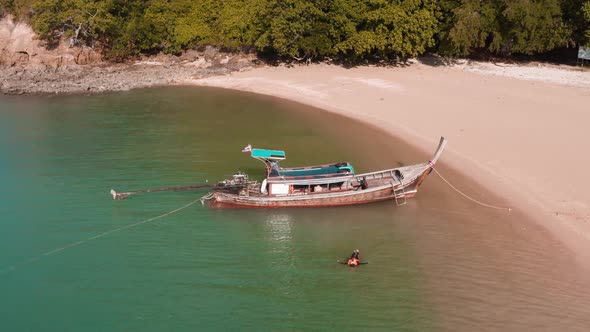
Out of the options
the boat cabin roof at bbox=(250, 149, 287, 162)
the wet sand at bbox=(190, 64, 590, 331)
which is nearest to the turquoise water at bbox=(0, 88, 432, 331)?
the wet sand at bbox=(190, 64, 590, 331)

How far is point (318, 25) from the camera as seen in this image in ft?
161

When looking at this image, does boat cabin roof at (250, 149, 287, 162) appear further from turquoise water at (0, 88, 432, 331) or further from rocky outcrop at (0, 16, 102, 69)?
rocky outcrop at (0, 16, 102, 69)

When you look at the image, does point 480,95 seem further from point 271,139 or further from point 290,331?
point 290,331

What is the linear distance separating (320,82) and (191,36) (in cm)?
1893

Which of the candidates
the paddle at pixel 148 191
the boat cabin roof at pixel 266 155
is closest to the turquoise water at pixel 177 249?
the paddle at pixel 148 191

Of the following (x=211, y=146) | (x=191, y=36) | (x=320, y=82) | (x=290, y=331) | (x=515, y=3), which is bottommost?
(x=290, y=331)

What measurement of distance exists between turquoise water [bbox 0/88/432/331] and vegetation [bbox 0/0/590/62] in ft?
55.2

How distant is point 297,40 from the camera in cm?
5034

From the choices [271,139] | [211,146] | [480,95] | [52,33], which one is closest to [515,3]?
[480,95]

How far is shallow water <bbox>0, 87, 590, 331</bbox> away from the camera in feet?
58.5

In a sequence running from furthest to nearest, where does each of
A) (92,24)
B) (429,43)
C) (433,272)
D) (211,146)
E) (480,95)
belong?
(92,24) < (429,43) < (480,95) < (211,146) < (433,272)

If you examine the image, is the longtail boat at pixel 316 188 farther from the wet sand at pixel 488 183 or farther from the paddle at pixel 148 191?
the wet sand at pixel 488 183

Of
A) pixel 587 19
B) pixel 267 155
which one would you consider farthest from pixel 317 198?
pixel 587 19

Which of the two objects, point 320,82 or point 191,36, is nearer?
point 320,82
